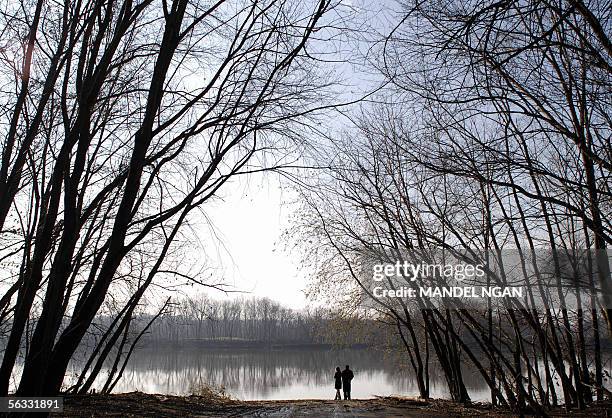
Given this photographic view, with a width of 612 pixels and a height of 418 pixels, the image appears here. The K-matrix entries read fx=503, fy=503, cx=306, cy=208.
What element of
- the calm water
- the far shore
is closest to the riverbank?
the calm water

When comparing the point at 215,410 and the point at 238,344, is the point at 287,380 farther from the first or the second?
the point at 238,344

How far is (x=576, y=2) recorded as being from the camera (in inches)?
138

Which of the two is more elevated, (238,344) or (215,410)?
(238,344)

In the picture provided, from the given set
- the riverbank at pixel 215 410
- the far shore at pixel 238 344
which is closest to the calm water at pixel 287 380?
the riverbank at pixel 215 410

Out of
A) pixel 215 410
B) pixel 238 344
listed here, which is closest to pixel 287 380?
pixel 215 410

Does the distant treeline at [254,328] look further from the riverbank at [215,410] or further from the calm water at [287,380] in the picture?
the riverbank at [215,410]

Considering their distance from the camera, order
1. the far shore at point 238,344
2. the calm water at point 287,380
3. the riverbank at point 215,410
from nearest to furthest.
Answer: the riverbank at point 215,410 < the calm water at point 287,380 < the far shore at point 238,344

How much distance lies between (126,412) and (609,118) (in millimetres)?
8911

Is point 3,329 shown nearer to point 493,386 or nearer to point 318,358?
point 493,386

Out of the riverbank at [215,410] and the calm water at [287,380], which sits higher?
the riverbank at [215,410]

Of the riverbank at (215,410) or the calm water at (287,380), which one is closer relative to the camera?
the riverbank at (215,410)

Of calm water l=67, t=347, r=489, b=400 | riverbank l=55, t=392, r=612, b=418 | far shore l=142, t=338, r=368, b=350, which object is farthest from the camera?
far shore l=142, t=338, r=368, b=350

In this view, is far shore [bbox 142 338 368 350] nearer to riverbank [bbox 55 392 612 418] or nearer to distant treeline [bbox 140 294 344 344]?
distant treeline [bbox 140 294 344 344]

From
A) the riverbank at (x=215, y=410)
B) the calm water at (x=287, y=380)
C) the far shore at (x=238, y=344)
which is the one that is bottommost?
the calm water at (x=287, y=380)
